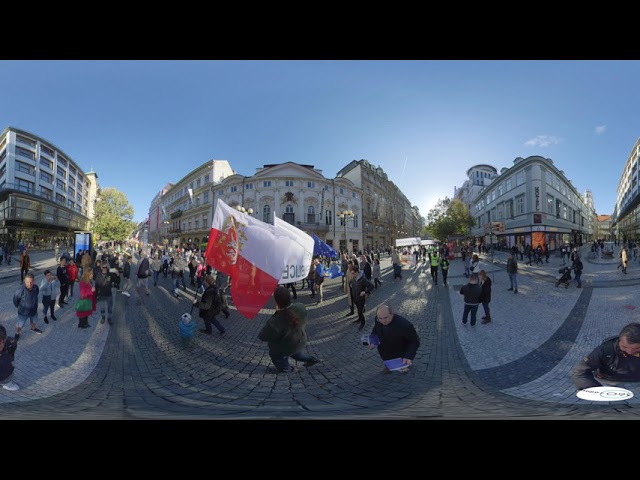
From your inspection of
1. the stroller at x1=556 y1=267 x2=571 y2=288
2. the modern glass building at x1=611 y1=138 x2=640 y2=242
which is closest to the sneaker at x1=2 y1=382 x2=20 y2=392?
the stroller at x1=556 y1=267 x2=571 y2=288

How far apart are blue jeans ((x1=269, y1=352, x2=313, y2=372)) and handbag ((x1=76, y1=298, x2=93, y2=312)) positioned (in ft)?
3.38

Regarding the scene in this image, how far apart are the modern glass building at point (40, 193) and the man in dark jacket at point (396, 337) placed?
5.66ft

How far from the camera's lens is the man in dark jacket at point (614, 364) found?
1.12m

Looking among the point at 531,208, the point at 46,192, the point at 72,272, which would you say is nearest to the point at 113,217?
the point at 72,272

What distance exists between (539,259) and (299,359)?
1.52 meters

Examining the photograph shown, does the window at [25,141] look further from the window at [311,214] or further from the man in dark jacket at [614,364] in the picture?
the man in dark jacket at [614,364]

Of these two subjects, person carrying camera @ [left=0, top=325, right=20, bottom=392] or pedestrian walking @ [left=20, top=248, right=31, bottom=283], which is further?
pedestrian walking @ [left=20, top=248, right=31, bottom=283]

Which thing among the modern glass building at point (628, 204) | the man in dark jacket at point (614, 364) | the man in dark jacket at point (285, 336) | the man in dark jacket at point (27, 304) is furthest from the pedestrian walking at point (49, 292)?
the modern glass building at point (628, 204)

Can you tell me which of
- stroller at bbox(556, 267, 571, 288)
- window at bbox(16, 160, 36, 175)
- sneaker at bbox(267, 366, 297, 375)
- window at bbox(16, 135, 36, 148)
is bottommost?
sneaker at bbox(267, 366, 297, 375)

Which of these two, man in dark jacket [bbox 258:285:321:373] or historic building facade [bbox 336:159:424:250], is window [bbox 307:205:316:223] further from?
man in dark jacket [bbox 258:285:321:373]

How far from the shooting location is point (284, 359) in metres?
1.18

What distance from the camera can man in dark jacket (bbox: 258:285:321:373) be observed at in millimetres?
1176

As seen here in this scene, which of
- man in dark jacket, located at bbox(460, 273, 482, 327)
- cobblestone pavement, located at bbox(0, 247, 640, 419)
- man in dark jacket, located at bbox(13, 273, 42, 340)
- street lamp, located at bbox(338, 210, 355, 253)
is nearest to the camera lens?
cobblestone pavement, located at bbox(0, 247, 640, 419)
